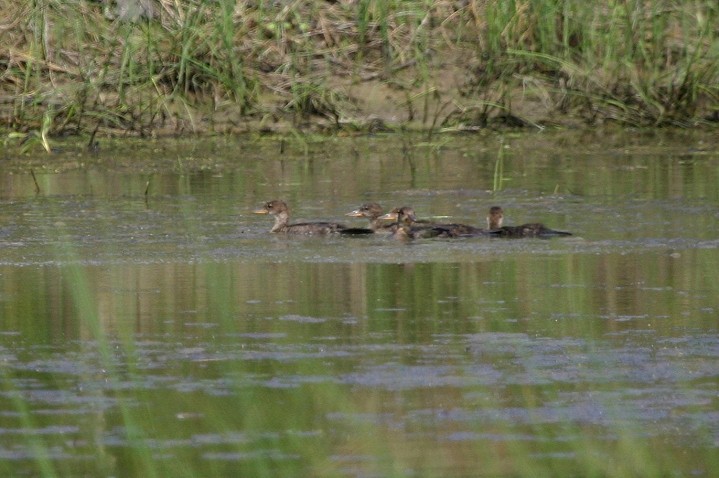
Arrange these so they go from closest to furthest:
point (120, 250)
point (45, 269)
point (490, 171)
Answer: point (45, 269)
point (120, 250)
point (490, 171)

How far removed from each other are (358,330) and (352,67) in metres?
7.99

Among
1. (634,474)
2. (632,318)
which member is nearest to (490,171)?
(632,318)

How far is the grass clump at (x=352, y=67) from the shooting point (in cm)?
1353

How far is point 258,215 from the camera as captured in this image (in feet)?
32.3

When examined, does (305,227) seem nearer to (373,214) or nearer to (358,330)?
(373,214)

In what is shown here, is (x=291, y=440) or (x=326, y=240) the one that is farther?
(x=326, y=240)

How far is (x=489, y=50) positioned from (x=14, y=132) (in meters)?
3.68

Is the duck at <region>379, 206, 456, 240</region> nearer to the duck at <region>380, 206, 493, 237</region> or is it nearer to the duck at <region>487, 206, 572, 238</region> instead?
the duck at <region>380, 206, 493, 237</region>

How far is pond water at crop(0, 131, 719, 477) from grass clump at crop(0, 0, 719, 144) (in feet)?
6.68

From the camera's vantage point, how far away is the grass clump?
13.5 m

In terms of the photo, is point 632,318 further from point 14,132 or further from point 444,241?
point 14,132

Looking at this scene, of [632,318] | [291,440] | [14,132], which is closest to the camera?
[291,440]

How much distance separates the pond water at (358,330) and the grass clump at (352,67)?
6.68ft

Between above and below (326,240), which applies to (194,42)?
above
